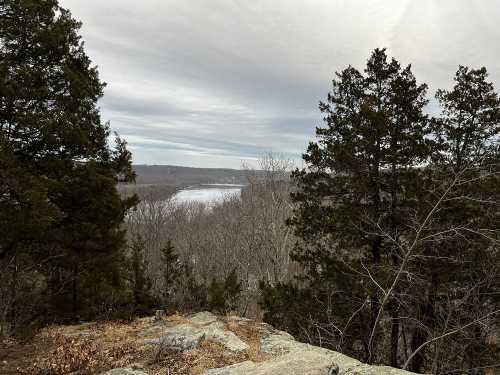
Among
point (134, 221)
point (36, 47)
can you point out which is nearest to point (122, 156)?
point (36, 47)

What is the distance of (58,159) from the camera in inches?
393

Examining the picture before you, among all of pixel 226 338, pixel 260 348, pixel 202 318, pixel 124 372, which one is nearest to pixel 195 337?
pixel 226 338

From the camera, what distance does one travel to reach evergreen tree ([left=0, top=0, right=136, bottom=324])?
8.92 meters

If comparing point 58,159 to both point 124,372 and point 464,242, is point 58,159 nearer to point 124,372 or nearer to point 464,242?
point 124,372

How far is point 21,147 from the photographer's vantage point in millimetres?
9680

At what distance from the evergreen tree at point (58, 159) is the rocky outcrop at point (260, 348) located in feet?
10.4

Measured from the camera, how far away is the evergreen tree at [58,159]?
8922 millimetres

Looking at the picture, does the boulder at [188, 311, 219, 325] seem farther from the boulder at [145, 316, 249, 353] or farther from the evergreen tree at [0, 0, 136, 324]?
the evergreen tree at [0, 0, 136, 324]

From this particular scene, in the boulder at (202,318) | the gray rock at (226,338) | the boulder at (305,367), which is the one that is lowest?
the boulder at (202,318)

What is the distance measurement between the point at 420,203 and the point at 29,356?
34.6ft

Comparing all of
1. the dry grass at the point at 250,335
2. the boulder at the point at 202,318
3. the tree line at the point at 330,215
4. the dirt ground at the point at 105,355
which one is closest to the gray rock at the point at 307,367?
the dirt ground at the point at 105,355

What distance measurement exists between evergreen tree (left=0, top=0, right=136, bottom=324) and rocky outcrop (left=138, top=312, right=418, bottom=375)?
3.18 meters

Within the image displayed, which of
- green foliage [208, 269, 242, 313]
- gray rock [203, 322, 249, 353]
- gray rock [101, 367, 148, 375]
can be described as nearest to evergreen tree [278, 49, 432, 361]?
green foliage [208, 269, 242, 313]

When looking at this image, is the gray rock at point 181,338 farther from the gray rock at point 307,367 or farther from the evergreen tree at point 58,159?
the evergreen tree at point 58,159
